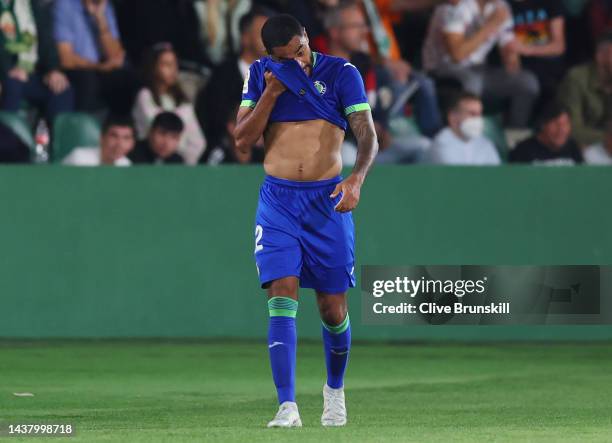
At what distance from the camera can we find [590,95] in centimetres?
1430

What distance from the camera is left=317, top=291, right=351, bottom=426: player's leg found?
7582 millimetres

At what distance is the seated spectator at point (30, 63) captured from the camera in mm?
13516

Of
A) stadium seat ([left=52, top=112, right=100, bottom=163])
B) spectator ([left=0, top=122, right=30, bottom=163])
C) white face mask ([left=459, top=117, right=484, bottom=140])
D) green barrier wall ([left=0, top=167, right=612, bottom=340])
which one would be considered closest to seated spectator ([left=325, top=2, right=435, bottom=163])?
white face mask ([left=459, top=117, right=484, bottom=140])

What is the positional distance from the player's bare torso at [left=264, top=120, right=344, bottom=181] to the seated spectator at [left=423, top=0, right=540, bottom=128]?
7041 millimetres

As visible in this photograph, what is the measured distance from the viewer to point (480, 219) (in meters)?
12.6

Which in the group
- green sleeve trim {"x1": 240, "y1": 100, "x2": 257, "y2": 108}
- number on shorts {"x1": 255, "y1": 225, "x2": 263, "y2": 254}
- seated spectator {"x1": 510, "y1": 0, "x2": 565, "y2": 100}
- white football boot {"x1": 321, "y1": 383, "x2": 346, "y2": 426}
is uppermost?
seated spectator {"x1": 510, "y1": 0, "x2": 565, "y2": 100}

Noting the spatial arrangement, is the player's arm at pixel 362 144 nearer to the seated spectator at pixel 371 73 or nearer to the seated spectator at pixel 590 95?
the seated spectator at pixel 371 73

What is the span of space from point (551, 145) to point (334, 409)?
655 cm

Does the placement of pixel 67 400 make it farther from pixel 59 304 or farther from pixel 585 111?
pixel 585 111

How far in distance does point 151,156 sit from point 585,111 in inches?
160

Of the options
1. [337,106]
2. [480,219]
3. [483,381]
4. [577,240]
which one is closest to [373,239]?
[480,219]

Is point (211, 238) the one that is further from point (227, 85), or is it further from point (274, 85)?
point (274, 85)

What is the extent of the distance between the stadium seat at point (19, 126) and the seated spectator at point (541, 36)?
15.6 feet

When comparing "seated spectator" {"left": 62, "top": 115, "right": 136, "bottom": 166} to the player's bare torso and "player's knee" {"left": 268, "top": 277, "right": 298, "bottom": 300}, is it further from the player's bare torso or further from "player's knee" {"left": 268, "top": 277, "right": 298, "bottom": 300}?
"player's knee" {"left": 268, "top": 277, "right": 298, "bottom": 300}
